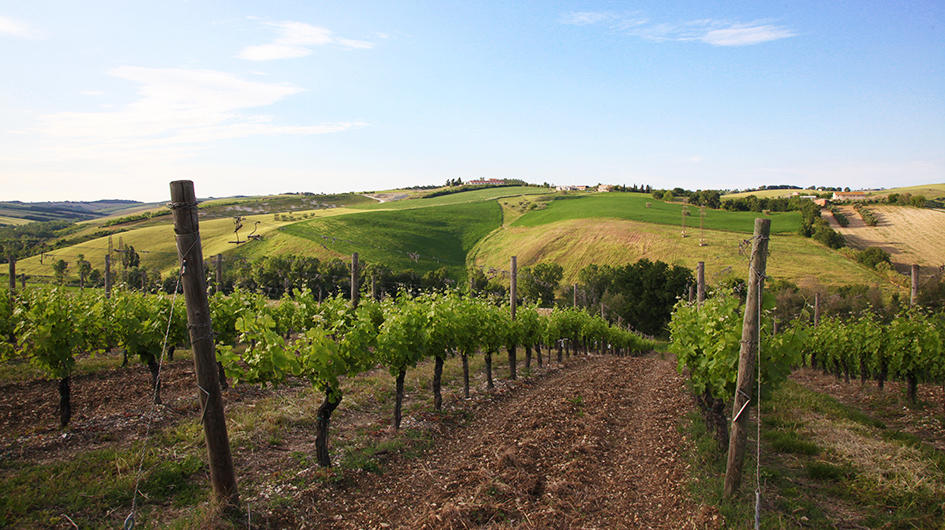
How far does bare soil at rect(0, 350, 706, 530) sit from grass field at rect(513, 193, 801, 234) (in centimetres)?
6062

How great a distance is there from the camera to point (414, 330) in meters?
9.12

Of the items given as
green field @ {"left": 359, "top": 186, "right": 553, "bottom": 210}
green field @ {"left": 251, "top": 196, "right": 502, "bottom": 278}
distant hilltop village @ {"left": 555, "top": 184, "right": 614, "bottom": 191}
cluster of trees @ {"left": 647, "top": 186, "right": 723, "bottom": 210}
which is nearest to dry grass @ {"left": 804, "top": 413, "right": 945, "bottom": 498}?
green field @ {"left": 251, "top": 196, "right": 502, "bottom": 278}

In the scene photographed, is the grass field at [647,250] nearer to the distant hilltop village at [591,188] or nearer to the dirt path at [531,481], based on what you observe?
the dirt path at [531,481]

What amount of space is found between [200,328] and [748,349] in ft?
20.4

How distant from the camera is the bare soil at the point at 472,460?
5.52 m

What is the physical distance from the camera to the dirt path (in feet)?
17.9

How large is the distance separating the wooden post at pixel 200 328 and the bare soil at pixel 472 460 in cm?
86

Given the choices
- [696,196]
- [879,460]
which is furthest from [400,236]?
[879,460]

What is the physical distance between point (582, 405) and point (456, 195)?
106m

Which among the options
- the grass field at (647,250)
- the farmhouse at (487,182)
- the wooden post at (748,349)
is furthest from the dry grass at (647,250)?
the farmhouse at (487,182)

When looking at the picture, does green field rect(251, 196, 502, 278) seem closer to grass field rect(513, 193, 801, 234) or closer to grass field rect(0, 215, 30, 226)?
grass field rect(513, 193, 801, 234)

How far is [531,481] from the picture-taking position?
635 centimetres

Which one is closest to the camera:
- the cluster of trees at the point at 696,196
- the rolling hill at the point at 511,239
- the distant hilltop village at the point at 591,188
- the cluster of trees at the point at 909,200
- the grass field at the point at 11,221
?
the rolling hill at the point at 511,239

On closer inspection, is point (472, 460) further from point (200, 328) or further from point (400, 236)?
point (400, 236)
